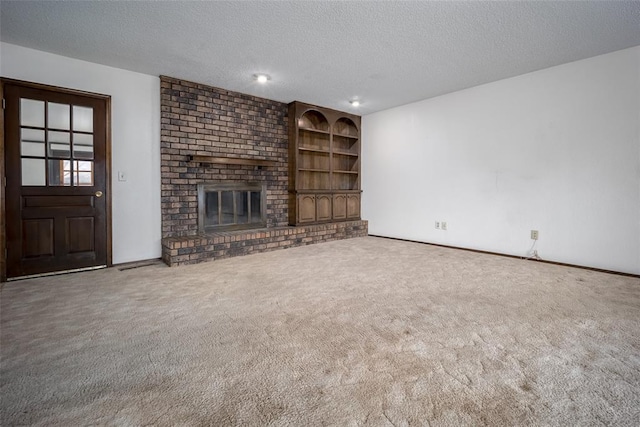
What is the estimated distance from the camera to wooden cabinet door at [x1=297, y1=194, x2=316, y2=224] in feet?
17.5

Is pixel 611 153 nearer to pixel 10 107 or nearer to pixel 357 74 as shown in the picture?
pixel 357 74

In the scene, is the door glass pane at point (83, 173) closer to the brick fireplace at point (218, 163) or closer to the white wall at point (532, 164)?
the brick fireplace at point (218, 163)

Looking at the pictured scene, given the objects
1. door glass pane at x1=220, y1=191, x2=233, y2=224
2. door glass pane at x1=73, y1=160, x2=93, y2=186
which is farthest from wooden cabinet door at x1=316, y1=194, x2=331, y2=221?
door glass pane at x1=73, y1=160, x2=93, y2=186

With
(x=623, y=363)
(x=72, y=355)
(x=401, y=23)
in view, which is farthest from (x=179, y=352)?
(x=401, y=23)

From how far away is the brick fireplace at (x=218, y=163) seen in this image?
4.09m

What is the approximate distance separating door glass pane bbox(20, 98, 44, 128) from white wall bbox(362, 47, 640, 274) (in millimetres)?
4861

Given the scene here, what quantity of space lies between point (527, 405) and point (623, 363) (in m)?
0.79

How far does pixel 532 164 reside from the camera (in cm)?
403

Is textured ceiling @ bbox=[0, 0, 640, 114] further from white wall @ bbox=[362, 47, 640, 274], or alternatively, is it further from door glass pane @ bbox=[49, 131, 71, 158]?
door glass pane @ bbox=[49, 131, 71, 158]

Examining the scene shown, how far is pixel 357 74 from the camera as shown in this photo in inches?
158

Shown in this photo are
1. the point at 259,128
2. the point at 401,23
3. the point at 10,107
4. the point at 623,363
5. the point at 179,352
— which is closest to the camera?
the point at 623,363

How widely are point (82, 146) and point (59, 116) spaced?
36 cm

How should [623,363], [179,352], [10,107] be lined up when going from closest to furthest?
1. [623,363]
2. [179,352]
3. [10,107]

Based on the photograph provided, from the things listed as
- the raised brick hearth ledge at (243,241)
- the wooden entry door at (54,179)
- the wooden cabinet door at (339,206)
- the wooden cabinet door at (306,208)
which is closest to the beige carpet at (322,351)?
the wooden entry door at (54,179)
